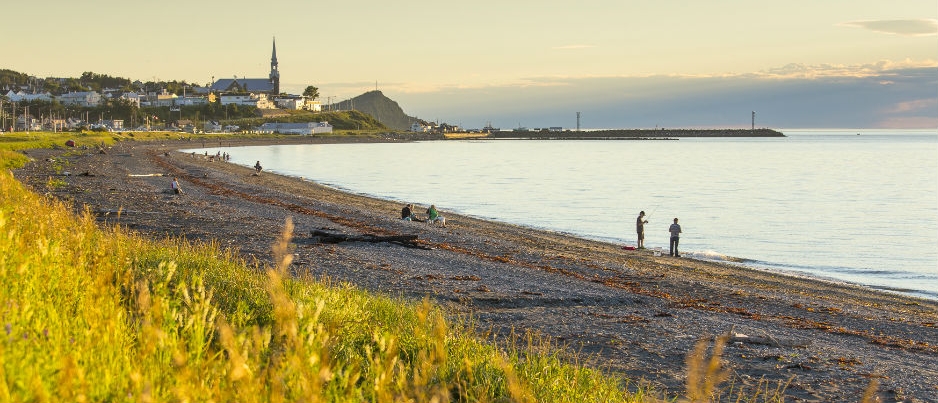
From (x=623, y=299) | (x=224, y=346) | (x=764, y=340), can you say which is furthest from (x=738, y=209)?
(x=224, y=346)

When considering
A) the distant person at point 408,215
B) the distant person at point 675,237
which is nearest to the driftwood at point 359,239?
the distant person at point 408,215

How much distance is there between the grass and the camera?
12.0 feet

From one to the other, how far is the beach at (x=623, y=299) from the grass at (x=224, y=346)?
4.18 ft

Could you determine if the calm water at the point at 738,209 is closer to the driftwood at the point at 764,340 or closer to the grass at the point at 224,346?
the driftwood at the point at 764,340

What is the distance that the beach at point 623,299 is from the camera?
1148 centimetres

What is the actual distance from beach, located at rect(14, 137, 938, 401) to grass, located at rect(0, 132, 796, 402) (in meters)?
1.27

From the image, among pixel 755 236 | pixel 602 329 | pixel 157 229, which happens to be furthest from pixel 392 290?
pixel 755 236

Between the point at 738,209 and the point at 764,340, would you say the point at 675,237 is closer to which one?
the point at 764,340

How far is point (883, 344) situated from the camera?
14625 millimetres

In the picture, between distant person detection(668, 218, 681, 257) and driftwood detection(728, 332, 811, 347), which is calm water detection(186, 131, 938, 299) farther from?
driftwood detection(728, 332, 811, 347)

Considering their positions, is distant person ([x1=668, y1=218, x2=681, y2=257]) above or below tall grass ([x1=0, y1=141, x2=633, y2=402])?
below

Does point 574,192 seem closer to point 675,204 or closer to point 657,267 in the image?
point 675,204

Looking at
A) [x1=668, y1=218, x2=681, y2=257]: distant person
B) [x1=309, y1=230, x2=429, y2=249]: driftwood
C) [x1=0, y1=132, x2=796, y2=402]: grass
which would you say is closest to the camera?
[x1=0, y1=132, x2=796, y2=402]: grass

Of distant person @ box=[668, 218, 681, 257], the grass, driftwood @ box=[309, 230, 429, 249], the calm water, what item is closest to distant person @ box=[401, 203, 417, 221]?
the calm water
